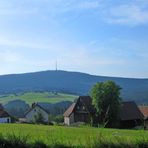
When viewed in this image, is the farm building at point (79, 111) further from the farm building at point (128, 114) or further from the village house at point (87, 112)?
the farm building at point (128, 114)

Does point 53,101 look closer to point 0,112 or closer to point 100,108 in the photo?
point 0,112

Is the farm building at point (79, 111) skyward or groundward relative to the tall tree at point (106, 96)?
groundward

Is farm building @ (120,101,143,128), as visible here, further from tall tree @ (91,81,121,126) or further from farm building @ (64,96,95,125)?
tall tree @ (91,81,121,126)

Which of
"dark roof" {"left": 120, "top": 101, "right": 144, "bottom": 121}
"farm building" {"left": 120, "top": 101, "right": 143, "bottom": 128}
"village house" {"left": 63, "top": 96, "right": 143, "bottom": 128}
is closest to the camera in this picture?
"farm building" {"left": 120, "top": 101, "right": 143, "bottom": 128}

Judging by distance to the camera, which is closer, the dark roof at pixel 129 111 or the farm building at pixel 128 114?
the farm building at pixel 128 114

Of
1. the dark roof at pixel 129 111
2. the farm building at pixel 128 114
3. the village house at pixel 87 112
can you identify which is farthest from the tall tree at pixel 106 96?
the dark roof at pixel 129 111

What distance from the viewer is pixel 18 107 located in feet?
497

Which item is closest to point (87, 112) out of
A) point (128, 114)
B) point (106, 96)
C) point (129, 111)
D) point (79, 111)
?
point (79, 111)

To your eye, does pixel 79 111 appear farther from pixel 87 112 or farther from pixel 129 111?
pixel 129 111

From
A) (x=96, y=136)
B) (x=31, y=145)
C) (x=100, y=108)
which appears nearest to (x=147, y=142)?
(x=96, y=136)

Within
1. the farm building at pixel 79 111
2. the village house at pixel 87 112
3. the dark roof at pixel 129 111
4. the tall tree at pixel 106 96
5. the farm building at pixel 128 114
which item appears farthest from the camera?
the farm building at pixel 79 111

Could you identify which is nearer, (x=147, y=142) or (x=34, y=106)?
(x=147, y=142)

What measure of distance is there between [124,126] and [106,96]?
10.9 meters

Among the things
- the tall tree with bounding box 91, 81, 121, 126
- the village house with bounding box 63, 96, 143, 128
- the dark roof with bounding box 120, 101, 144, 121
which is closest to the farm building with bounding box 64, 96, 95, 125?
the village house with bounding box 63, 96, 143, 128
